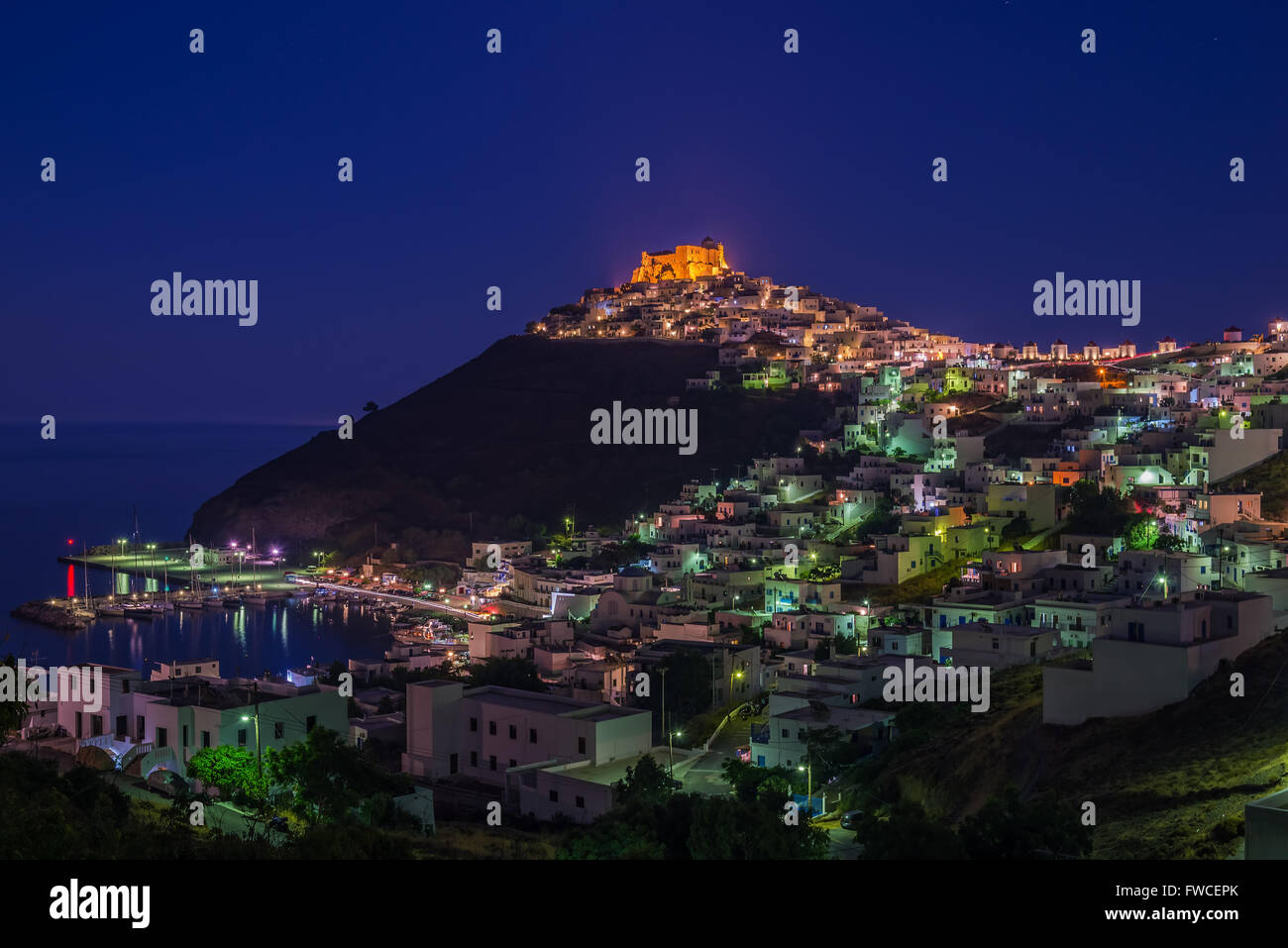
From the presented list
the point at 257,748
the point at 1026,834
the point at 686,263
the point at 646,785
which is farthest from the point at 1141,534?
the point at 686,263

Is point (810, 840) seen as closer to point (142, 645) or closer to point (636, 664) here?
point (636, 664)

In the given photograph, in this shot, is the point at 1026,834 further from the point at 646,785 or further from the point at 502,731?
the point at 502,731

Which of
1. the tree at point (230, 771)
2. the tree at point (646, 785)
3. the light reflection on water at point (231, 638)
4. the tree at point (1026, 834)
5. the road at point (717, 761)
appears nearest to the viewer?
the tree at point (1026, 834)

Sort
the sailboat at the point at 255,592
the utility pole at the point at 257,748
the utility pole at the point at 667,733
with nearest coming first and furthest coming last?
the utility pole at the point at 257,748 → the utility pole at the point at 667,733 → the sailboat at the point at 255,592

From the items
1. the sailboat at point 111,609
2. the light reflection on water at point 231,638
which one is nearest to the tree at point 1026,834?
the light reflection on water at point 231,638

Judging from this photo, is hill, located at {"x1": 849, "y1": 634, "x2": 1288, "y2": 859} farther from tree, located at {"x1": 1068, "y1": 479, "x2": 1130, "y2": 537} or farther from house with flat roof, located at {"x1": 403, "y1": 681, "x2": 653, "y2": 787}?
tree, located at {"x1": 1068, "y1": 479, "x2": 1130, "y2": 537}

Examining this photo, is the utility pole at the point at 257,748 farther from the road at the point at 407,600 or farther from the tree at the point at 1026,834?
the road at the point at 407,600

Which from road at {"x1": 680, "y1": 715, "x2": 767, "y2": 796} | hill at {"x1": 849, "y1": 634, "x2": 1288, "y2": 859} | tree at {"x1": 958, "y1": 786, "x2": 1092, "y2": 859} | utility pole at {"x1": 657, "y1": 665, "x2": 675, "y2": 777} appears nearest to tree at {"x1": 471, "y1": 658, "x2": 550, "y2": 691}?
utility pole at {"x1": 657, "y1": 665, "x2": 675, "y2": 777}
